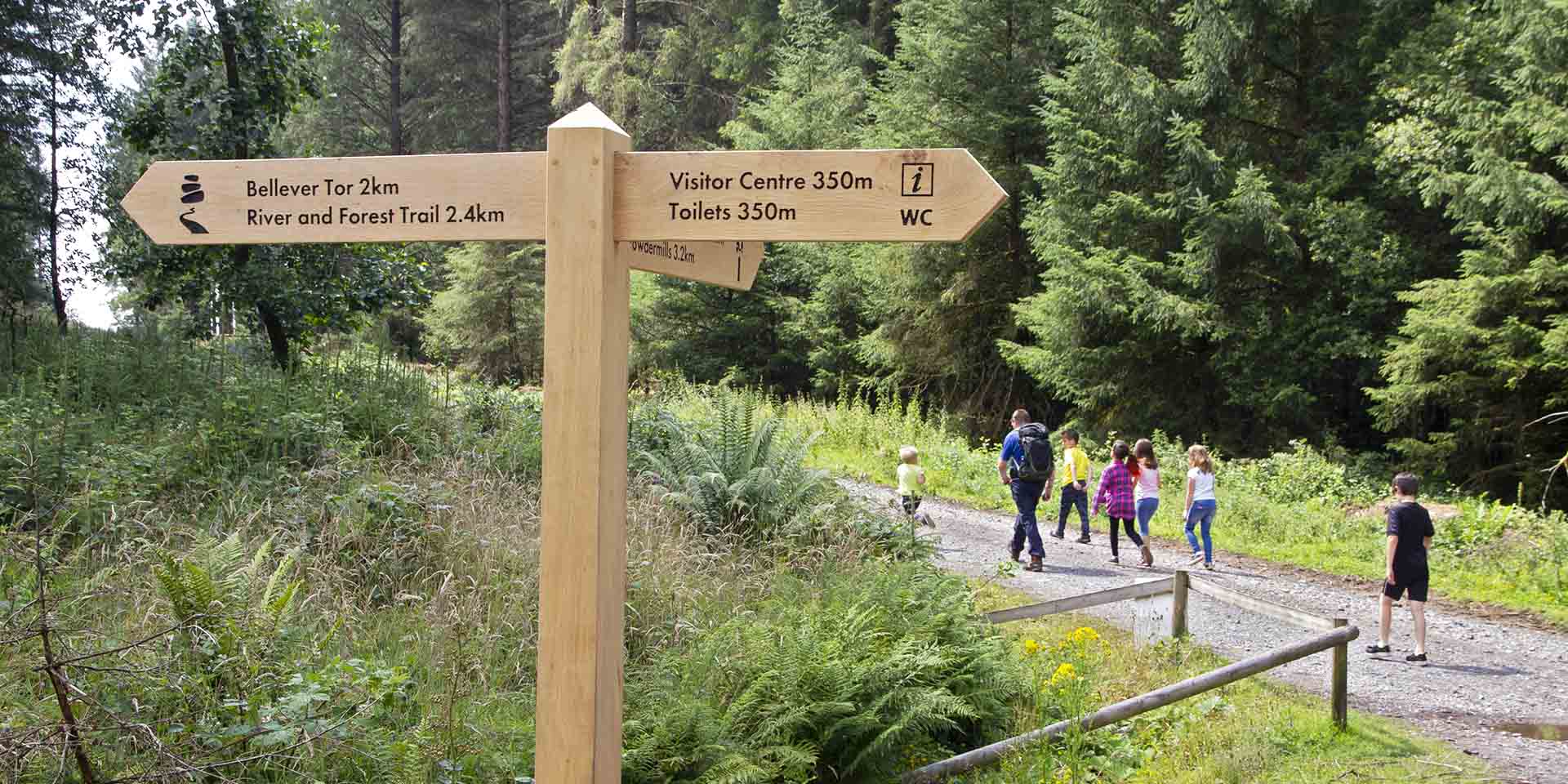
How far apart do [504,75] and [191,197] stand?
105 feet

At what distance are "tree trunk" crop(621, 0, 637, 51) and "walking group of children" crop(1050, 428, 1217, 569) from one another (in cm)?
1992

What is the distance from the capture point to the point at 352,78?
38.1 meters

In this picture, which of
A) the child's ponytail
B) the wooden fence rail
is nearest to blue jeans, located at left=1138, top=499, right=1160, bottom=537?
the child's ponytail

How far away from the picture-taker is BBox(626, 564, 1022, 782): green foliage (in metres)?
3.97

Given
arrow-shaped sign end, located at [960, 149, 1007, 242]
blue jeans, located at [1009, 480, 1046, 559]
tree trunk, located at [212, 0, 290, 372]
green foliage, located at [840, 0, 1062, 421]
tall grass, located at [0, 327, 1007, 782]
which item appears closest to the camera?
arrow-shaped sign end, located at [960, 149, 1007, 242]

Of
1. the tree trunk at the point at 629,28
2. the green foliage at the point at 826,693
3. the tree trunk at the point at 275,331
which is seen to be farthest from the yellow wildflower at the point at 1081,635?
the tree trunk at the point at 629,28

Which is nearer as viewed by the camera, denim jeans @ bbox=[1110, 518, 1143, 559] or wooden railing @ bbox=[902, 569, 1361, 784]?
wooden railing @ bbox=[902, 569, 1361, 784]

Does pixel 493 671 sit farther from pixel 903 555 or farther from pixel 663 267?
pixel 903 555

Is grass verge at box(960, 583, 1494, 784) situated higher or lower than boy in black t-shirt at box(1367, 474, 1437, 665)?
lower

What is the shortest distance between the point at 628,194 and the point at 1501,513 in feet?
42.4

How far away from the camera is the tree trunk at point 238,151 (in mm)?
10211

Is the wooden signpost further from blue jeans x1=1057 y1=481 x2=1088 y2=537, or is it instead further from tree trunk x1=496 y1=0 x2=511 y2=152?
tree trunk x1=496 y1=0 x2=511 y2=152

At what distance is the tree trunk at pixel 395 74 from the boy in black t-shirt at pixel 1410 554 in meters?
33.1

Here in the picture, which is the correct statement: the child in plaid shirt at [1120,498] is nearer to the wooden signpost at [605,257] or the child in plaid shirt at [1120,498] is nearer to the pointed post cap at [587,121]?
the wooden signpost at [605,257]
